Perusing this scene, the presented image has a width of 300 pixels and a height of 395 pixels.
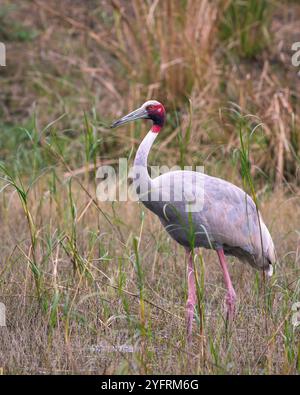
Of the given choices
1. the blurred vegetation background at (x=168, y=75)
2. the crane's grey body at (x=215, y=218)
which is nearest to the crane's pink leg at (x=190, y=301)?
the crane's grey body at (x=215, y=218)

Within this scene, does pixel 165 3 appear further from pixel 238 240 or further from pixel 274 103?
pixel 238 240

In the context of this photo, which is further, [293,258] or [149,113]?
[293,258]

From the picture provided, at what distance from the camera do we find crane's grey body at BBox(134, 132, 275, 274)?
5.65 metres

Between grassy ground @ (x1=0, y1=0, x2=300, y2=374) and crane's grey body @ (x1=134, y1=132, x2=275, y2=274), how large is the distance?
0.22 metres

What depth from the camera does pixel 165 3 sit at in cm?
948

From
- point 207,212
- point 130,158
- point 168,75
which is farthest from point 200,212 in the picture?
point 168,75

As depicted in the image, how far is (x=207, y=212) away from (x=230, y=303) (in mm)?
617

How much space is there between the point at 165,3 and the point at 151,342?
5.31 meters

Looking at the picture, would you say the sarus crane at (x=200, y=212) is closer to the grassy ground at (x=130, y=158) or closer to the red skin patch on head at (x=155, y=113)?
the red skin patch on head at (x=155, y=113)

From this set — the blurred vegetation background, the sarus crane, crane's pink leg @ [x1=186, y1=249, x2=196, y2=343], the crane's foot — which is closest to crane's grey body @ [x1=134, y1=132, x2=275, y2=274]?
the sarus crane

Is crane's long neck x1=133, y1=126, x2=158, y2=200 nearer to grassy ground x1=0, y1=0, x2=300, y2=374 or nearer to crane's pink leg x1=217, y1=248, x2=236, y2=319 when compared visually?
grassy ground x1=0, y1=0, x2=300, y2=374

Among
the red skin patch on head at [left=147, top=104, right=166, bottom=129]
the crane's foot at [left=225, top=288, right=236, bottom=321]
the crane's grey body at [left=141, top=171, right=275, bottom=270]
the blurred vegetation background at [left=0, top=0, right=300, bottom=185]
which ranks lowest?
the crane's foot at [left=225, top=288, right=236, bottom=321]

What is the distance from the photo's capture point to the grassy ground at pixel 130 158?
4.91m
